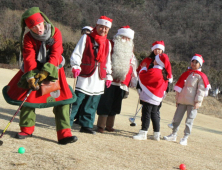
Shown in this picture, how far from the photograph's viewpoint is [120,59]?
5137 millimetres

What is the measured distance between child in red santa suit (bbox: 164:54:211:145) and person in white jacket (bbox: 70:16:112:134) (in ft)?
4.26

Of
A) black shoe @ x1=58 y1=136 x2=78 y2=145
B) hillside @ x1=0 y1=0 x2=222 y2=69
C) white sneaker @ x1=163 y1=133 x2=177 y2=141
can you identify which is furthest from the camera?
hillside @ x1=0 y1=0 x2=222 y2=69

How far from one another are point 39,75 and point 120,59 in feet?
6.39

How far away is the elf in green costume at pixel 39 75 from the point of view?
3521 mm

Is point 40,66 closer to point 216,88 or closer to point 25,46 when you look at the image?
point 25,46

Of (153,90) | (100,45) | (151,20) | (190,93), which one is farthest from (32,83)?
(151,20)

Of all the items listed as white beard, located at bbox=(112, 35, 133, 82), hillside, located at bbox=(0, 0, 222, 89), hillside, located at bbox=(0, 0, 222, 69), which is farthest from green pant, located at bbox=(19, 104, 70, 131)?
hillside, located at bbox=(0, 0, 222, 69)

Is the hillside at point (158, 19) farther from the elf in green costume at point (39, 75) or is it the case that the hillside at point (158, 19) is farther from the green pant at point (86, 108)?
the elf in green costume at point (39, 75)

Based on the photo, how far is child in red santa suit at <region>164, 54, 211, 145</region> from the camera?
506cm

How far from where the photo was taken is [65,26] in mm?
53344

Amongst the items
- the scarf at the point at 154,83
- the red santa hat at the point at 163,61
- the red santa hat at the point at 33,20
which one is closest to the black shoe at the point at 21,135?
the red santa hat at the point at 33,20

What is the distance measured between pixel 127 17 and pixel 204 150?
187 ft

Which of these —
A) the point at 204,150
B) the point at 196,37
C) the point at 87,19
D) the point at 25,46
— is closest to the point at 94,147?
the point at 25,46

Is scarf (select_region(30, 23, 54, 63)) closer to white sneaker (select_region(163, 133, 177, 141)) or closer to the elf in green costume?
the elf in green costume
